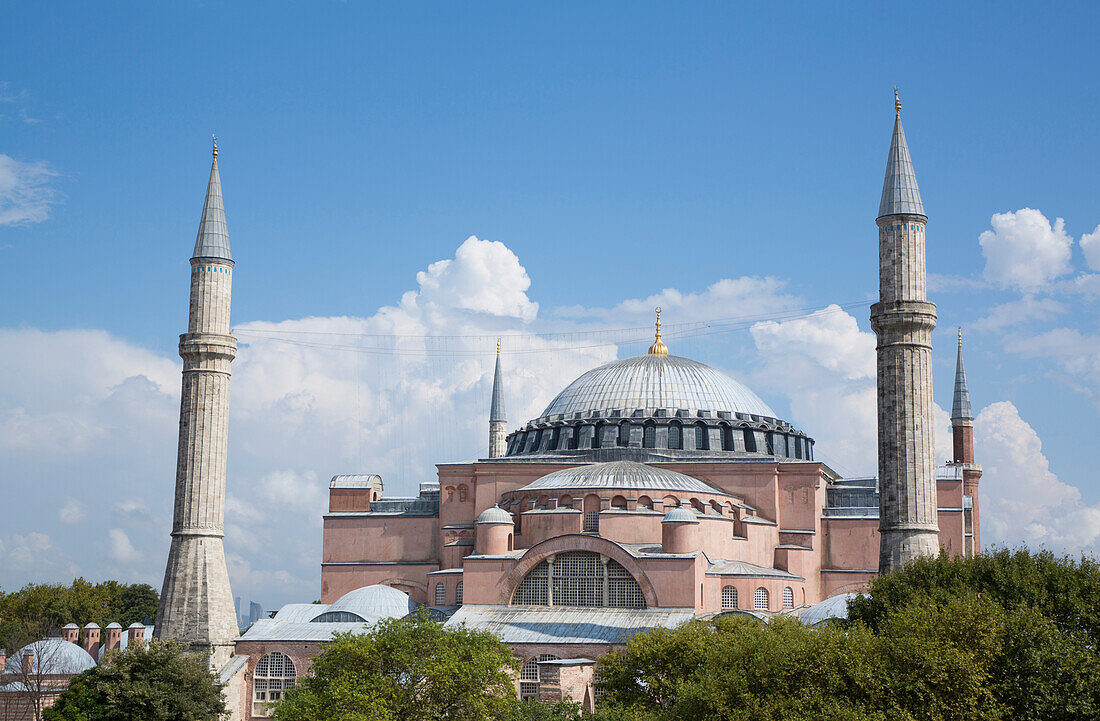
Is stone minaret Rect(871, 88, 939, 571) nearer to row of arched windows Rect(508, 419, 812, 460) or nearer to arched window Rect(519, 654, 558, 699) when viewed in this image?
arched window Rect(519, 654, 558, 699)

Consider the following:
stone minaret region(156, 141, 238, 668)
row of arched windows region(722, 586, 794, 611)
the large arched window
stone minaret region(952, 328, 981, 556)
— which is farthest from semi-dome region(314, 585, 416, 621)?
stone minaret region(952, 328, 981, 556)

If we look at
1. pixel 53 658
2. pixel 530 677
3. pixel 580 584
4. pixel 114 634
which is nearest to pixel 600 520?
pixel 580 584

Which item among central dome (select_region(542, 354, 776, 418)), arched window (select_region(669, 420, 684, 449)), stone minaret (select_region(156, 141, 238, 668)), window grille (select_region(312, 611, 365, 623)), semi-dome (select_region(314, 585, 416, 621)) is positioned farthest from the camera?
central dome (select_region(542, 354, 776, 418))

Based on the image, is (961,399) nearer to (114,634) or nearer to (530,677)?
(530,677)

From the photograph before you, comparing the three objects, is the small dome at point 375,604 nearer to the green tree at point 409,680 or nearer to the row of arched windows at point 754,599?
the row of arched windows at point 754,599

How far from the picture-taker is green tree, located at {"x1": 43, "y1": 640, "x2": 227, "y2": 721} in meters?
27.4

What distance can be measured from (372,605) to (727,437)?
45.1ft

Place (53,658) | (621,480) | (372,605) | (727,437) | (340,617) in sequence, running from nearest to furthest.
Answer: (340,617) < (372,605) < (621,480) < (727,437) < (53,658)

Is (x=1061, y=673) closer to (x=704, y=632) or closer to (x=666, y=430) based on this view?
(x=704, y=632)

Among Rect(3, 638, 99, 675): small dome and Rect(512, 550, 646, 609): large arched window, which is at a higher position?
Rect(512, 550, 646, 609): large arched window

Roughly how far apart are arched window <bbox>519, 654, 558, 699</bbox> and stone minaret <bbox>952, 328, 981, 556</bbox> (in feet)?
60.1

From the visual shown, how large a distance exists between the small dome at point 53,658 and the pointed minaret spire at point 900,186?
99.2ft

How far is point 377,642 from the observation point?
23.9m

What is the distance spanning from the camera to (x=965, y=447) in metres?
46.4
